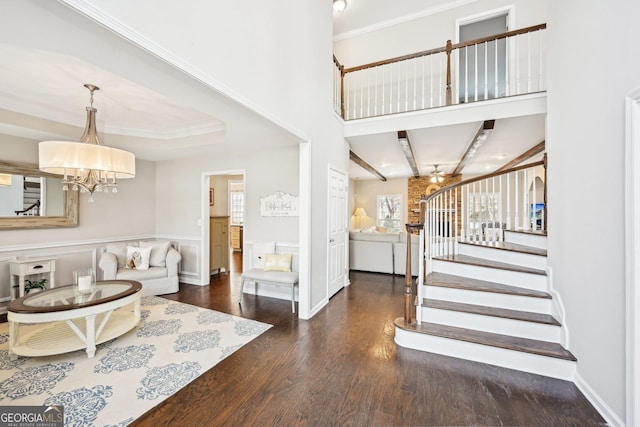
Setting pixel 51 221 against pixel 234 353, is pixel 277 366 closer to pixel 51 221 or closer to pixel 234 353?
pixel 234 353

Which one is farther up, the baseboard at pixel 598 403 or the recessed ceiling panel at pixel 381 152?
the recessed ceiling panel at pixel 381 152

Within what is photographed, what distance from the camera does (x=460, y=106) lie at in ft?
12.7

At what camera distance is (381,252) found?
564cm

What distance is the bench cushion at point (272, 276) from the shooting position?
3634mm

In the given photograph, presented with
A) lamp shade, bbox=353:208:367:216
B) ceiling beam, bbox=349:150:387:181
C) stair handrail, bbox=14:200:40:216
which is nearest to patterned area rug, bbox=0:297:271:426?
stair handrail, bbox=14:200:40:216

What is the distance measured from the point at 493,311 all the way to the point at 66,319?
408cm

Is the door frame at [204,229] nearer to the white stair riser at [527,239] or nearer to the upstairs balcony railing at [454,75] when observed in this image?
the upstairs balcony railing at [454,75]

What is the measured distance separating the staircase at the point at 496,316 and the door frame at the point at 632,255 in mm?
660

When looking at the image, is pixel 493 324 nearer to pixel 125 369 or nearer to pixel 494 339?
pixel 494 339

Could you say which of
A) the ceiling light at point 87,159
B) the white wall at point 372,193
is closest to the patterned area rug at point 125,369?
the ceiling light at point 87,159

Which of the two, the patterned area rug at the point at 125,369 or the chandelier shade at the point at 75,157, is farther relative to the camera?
the chandelier shade at the point at 75,157

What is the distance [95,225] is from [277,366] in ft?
14.2

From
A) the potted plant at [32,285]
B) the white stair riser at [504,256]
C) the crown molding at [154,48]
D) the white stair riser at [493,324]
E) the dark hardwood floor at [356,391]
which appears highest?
the crown molding at [154,48]

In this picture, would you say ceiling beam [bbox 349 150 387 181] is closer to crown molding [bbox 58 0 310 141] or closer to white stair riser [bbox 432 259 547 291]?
white stair riser [bbox 432 259 547 291]
